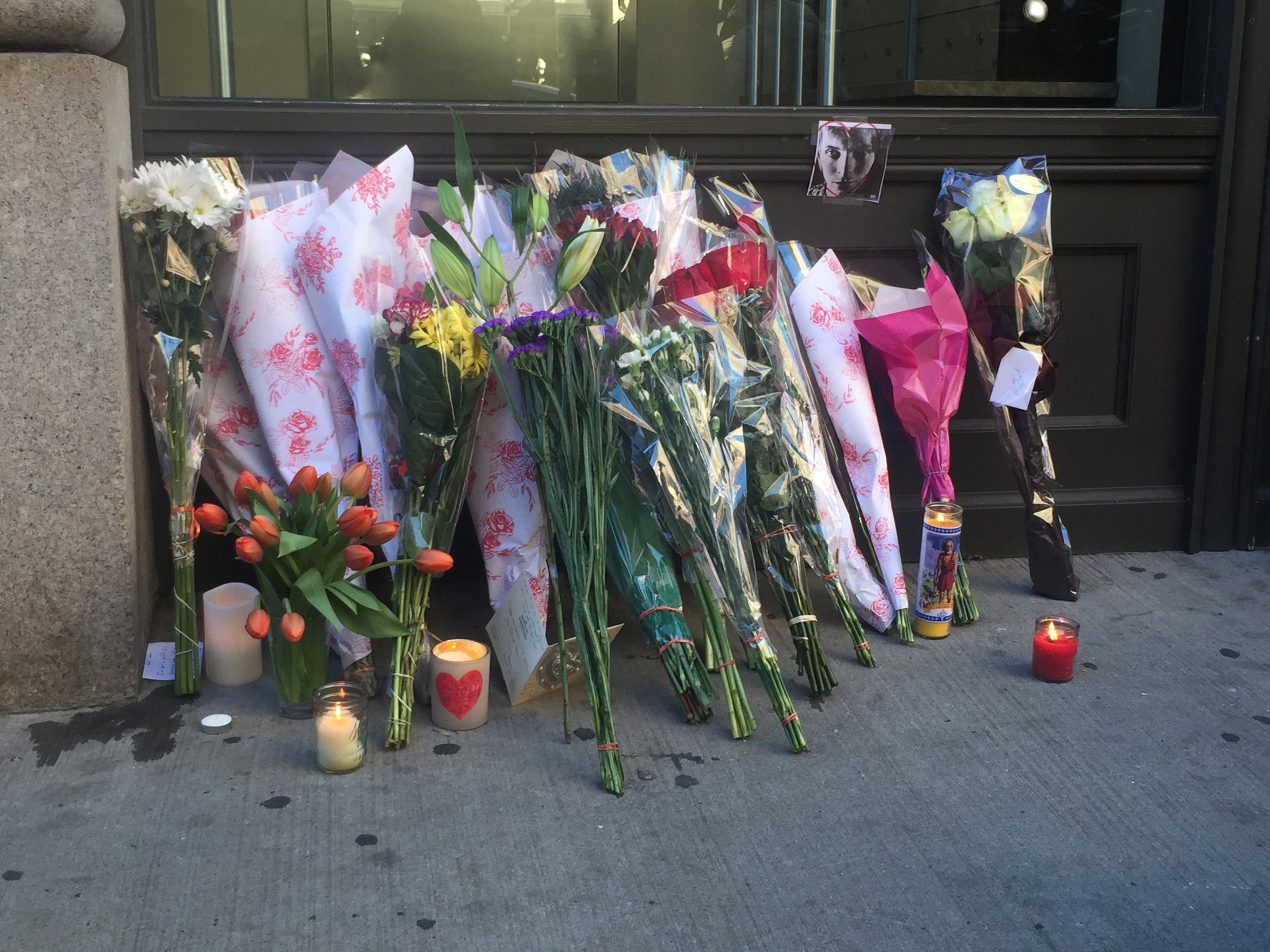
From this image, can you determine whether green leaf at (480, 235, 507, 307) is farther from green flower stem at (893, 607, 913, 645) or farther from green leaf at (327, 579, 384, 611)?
green flower stem at (893, 607, 913, 645)

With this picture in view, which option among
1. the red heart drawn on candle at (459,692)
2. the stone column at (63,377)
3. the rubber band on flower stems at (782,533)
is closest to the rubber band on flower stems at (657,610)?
the rubber band on flower stems at (782,533)

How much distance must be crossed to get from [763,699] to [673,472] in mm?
638

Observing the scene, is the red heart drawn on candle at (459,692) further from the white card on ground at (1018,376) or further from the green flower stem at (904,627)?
the white card on ground at (1018,376)

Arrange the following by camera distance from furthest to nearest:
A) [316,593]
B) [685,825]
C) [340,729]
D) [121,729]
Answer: [121,729], [316,593], [340,729], [685,825]

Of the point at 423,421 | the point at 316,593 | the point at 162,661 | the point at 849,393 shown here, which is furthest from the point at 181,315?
the point at 849,393

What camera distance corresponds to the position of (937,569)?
10.7 feet

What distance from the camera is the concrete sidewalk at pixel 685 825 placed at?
2107 mm

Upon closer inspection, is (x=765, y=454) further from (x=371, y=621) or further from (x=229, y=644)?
(x=229, y=644)

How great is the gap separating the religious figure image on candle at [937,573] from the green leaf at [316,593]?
1.55m

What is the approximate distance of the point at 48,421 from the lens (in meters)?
2.77

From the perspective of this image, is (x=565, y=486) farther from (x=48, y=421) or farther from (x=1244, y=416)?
(x=1244, y=416)

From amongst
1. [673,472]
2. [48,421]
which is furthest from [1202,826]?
[48,421]

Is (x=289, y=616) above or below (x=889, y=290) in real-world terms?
below

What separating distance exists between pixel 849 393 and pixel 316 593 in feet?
5.10
